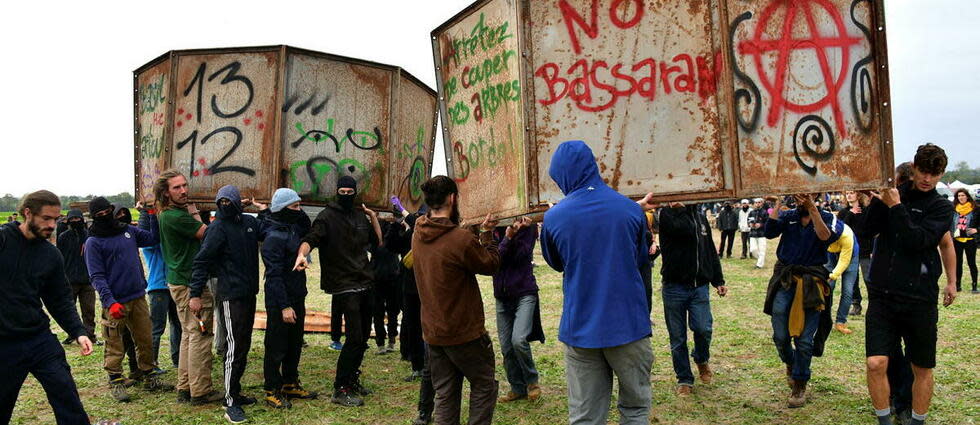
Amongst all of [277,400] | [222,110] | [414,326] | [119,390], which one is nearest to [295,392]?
[277,400]

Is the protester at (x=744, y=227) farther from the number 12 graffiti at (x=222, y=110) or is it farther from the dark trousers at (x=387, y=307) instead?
the number 12 graffiti at (x=222, y=110)

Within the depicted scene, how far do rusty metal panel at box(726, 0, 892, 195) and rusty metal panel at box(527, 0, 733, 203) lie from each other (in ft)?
0.67

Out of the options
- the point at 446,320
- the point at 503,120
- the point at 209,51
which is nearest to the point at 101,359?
the point at 209,51

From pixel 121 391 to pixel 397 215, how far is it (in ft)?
10.9

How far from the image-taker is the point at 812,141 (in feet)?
14.9

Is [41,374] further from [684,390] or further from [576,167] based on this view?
[684,390]

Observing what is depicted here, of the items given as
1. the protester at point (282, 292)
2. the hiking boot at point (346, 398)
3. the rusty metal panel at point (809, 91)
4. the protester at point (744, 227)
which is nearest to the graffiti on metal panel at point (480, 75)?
the rusty metal panel at point (809, 91)

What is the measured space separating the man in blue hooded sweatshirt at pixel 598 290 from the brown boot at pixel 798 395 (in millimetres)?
2713

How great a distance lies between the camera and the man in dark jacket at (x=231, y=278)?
6234 mm

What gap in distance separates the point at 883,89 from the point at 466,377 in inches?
136

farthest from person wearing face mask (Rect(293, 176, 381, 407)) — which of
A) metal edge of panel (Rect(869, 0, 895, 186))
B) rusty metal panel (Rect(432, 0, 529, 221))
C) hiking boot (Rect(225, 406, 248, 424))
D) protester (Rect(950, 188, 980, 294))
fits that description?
protester (Rect(950, 188, 980, 294))

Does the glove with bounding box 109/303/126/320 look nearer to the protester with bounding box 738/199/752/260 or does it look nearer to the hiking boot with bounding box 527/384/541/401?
the hiking boot with bounding box 527/384/541/401

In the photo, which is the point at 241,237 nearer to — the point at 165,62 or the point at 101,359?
the point at 165,62

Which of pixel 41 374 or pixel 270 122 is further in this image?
pixel 270 122
